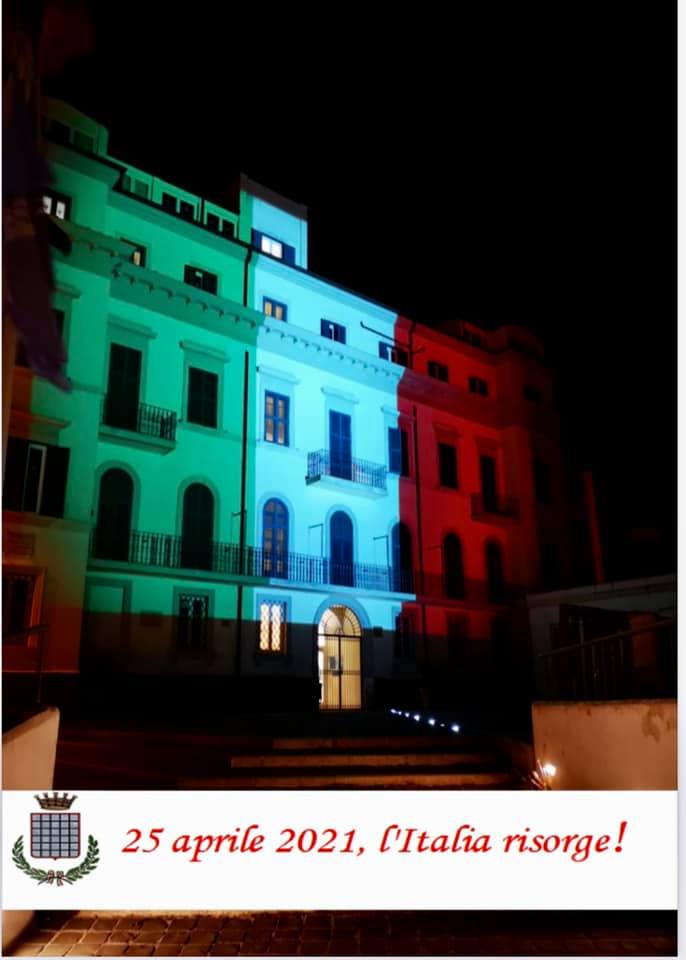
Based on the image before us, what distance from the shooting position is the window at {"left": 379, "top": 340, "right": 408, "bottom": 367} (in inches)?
607

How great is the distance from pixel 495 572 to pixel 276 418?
21.6 feet

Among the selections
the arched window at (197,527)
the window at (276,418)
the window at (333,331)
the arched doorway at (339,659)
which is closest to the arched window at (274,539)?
the arched window at (197,527)

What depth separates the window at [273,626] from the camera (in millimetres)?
12469

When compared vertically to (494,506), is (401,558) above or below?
below

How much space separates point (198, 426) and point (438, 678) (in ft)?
22.9

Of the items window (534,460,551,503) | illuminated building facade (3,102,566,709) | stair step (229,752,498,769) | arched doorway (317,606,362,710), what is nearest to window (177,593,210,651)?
illuminated building facade (3,102,566,709)

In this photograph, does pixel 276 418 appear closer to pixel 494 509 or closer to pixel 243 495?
pixel 243 495

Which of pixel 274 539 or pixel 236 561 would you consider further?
pixel 274 539

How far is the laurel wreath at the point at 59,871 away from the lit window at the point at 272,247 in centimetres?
1210

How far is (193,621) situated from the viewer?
11781 mm

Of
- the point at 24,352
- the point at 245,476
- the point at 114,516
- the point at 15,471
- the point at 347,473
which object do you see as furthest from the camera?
the point at 347,473

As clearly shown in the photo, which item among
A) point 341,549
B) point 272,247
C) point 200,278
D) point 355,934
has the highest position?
point 272,247

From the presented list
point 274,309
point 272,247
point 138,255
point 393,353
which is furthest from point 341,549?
point 138,255

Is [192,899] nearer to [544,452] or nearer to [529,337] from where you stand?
[544,452]
